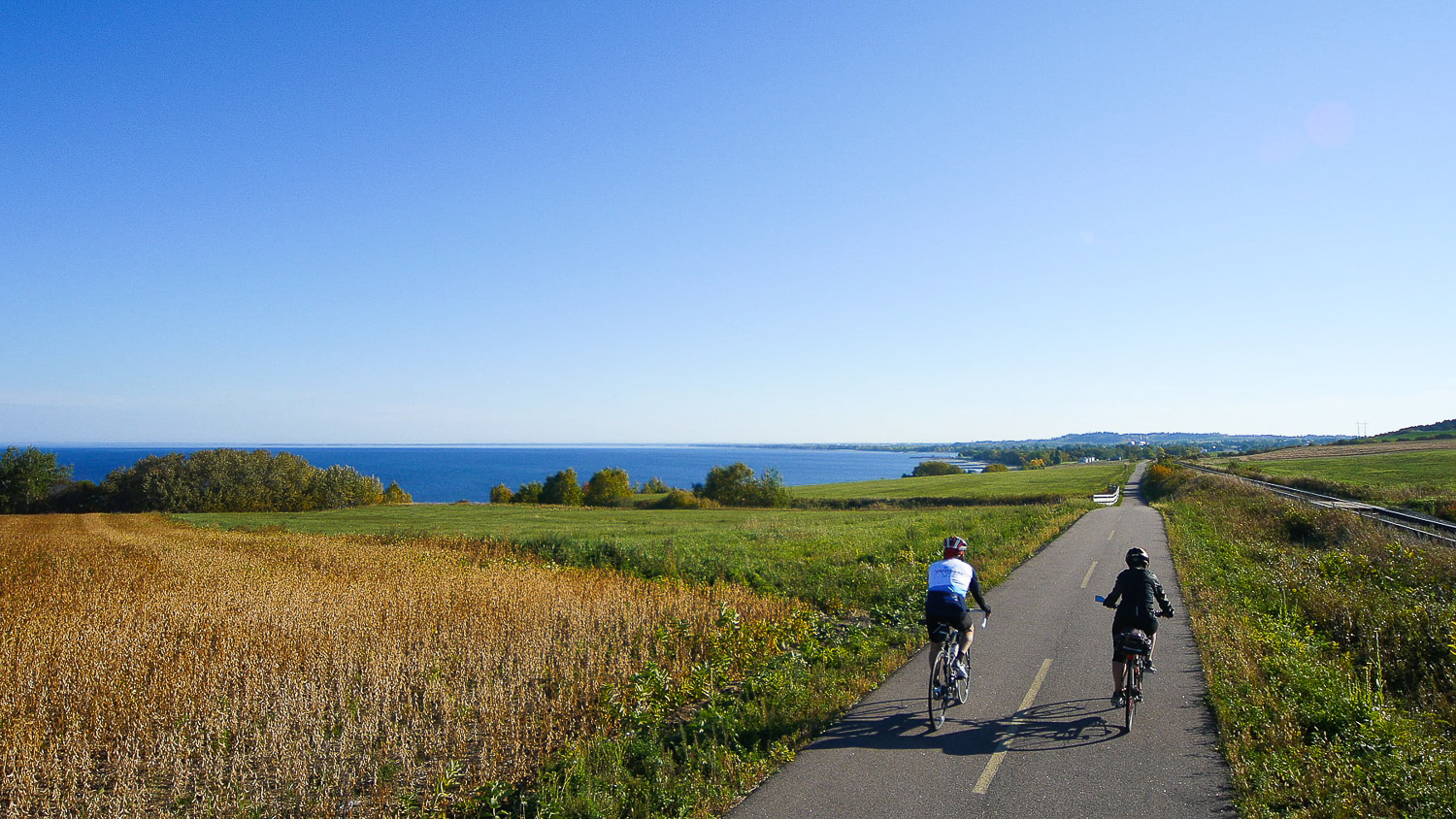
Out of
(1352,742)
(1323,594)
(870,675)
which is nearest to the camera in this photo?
(1352,742)

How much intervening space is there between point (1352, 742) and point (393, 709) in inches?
433

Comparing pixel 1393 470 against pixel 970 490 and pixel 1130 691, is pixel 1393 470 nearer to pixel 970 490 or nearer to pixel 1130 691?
pixel 970 490

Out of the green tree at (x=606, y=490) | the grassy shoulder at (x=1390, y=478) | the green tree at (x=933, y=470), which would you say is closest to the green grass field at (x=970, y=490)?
the grassy shoulder at (x=1390, y=478)

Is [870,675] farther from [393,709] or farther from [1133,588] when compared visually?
[393,709]

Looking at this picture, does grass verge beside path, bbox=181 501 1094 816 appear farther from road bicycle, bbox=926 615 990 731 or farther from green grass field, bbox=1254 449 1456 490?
green grass field, bbox=1254 449 1456 490

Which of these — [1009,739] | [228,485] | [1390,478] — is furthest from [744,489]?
[1009,739]

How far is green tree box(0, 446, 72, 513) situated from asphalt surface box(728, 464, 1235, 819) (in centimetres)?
9405

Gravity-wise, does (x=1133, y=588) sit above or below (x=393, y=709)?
above

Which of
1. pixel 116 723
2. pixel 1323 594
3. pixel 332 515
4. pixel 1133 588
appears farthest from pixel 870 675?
pixel 332 515

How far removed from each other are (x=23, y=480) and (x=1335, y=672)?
99.5 metres

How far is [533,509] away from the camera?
5391 cm

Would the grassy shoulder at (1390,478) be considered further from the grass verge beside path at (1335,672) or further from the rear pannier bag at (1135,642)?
the rear pannier bag at (1135,642)

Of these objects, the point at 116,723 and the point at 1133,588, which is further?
the point at 1133,588

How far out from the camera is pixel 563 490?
91.0 m
